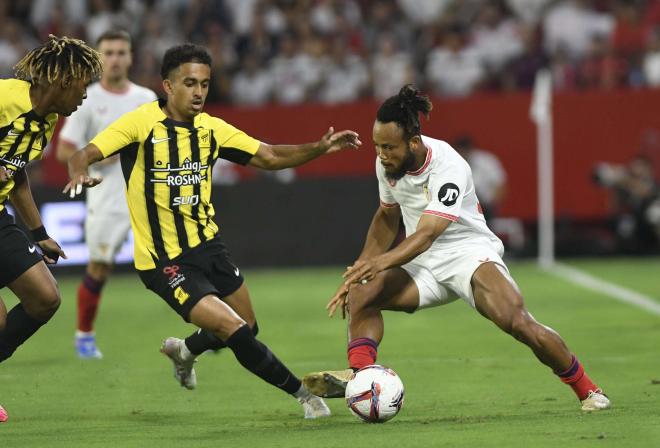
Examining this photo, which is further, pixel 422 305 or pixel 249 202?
pixel 249 202

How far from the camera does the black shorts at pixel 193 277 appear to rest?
742 centimetres

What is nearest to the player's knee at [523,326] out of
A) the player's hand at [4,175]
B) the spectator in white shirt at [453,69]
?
the player's hand at [4,175]

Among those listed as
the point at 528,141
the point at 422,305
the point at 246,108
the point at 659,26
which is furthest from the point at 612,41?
the point at 422,305

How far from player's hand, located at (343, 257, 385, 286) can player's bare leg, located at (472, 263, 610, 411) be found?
71cm

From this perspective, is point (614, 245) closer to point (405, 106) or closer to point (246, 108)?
point (246, 108)

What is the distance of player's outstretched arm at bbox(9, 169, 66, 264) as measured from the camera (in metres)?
7.74

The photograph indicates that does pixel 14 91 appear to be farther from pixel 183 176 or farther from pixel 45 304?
pixel 45 304

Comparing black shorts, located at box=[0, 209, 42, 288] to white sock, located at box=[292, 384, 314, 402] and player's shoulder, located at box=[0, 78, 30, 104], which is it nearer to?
player's shoulder, located at box=[0, 78, 30, 104]

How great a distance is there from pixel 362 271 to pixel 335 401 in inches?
57.1

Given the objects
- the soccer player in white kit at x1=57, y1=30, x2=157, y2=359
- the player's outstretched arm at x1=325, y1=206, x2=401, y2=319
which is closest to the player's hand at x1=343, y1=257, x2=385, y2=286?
the player's outstretched arm at x1=325, y1=206, x2=401, y2=319

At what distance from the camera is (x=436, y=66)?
19.7m

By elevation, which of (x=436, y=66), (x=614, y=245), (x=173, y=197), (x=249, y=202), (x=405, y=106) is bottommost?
(x=614, y=245)

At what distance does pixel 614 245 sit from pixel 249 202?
5.53m

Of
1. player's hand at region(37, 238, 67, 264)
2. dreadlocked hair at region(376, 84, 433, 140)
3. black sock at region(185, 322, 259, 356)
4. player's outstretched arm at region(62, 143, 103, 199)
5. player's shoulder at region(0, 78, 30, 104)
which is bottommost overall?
black sock at region(185, 322, 259, 356)
